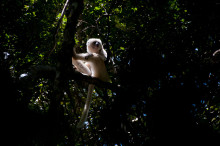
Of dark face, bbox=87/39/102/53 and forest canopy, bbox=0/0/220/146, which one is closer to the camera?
forest canopy, bbox=0/0/220/146

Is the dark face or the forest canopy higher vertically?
the dark face

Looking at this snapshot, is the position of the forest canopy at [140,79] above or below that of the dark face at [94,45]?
below

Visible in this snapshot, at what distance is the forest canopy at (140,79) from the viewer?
2.45 metres

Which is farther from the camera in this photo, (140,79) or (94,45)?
(94,45)

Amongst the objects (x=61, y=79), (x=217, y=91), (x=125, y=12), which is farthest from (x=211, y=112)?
(x=125, y=12)

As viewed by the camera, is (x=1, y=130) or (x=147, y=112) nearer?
(x=1, y=130)

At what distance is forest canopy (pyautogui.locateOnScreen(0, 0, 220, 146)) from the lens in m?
2.45

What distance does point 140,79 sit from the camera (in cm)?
312

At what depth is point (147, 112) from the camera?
2.87 m

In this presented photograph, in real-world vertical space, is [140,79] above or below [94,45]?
below

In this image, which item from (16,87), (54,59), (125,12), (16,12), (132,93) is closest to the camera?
(16,87)

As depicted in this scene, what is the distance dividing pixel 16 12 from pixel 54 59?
1312 mm

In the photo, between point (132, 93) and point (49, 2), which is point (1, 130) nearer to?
point (132, 93)

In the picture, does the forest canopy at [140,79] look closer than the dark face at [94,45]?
Yes
